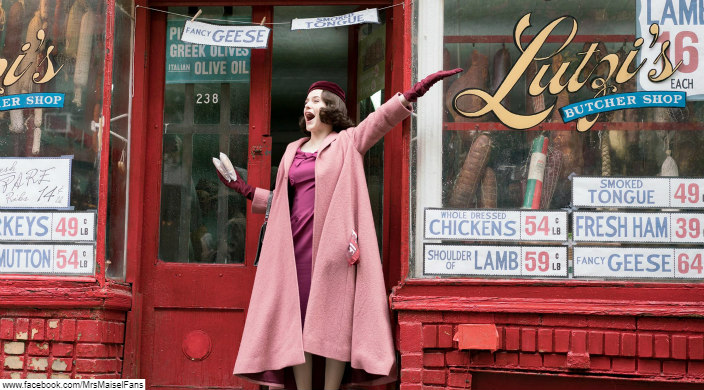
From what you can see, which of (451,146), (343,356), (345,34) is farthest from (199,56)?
(343,356)

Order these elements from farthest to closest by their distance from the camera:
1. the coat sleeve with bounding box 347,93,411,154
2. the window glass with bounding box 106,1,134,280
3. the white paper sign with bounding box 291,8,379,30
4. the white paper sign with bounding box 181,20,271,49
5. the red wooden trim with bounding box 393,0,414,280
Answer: the white paper sign with bounding box 181,20,271,49
the white paper sign with bounding box 291,8,379,30
the window glass with bounding box 106,1,134,280
the red wooden trim with bounding box 393,0,414,280
the coat sleeve with bounding box 347,93,411,154

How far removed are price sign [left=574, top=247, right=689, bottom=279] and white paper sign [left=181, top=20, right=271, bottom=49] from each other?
2457mm

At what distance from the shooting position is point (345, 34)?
6.88m

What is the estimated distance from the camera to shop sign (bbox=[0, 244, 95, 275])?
546 cm

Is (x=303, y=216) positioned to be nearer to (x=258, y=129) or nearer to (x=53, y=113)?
(x=258, y=129)

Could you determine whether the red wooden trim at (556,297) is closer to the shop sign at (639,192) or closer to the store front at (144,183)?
the shop sign at (639,192)

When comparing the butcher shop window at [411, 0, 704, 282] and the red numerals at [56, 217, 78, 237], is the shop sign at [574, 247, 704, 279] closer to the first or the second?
the butcher shop window at [411, 0, 704, 282]

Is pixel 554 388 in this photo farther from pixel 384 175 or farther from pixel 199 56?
pixel 199 56

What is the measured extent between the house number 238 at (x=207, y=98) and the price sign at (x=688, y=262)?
10.2 feet

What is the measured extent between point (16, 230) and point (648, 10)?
4.09 meters

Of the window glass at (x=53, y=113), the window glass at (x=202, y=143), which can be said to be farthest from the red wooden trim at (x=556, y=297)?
the window glass at (x=53, y=113)

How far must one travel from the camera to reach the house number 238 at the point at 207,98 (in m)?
6.10

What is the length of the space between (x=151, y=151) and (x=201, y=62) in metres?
0.70

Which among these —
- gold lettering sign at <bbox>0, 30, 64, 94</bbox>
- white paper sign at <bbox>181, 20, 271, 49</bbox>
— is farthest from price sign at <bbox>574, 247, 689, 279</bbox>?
gold lettering sign at <bbox>0, 30, 64, 94</bbox>
